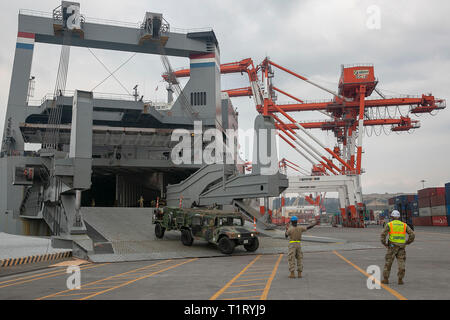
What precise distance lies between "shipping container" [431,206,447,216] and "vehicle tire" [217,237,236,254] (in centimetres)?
4486

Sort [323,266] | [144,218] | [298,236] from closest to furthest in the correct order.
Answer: [298,236] < [323,266] < [144,218]

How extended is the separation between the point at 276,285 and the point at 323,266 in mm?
4090

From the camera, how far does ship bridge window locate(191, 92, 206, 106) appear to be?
4506 cm

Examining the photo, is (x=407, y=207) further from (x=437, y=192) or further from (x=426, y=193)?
(x=437, y=192)

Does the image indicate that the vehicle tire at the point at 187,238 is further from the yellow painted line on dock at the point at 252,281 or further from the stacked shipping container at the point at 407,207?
the stacked shipping container at the point at 407,207

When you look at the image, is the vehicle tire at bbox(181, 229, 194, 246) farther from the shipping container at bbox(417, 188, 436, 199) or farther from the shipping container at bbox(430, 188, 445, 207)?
the shipping container at bbox(417, 188, 436, 199)

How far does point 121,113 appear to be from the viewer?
44531 millimetres

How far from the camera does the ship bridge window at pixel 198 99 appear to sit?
148ft

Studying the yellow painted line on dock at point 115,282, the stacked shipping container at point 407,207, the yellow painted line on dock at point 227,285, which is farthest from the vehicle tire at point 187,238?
the stacked shipping container at point 407,207

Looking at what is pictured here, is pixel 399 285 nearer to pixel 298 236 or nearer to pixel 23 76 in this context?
pixel 298 236

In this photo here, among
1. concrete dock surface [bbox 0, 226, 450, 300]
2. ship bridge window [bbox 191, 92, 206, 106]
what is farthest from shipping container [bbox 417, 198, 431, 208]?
concrete dock surface [bbox 0, 226, 450, 300]

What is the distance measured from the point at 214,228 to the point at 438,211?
47.1 meters
